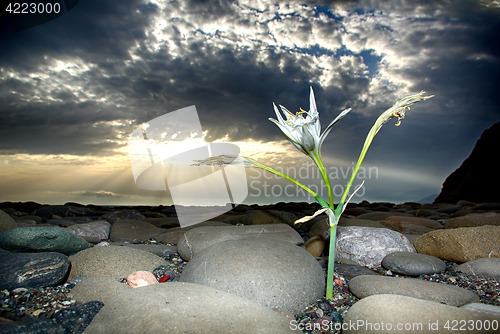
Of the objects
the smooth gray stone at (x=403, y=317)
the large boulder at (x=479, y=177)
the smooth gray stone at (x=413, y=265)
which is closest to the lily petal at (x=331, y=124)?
the smooth gray stone at (x=403, y=317)

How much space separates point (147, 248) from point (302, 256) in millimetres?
2843

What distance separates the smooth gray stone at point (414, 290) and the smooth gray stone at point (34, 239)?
3.83 m

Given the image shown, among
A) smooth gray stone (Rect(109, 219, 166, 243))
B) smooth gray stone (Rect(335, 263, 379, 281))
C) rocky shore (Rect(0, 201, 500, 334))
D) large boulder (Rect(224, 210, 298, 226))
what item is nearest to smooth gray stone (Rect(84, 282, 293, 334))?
rocky shore (Rect(0, 201, 500, 334))

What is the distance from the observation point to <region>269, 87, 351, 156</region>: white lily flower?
222 centimetres

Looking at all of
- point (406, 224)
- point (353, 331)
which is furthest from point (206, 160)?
point (406, 224)

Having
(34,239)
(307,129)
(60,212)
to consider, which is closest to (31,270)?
(34,239)

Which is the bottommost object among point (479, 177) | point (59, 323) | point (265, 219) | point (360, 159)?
point (479, 177)

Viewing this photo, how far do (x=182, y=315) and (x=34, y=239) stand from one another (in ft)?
9.04

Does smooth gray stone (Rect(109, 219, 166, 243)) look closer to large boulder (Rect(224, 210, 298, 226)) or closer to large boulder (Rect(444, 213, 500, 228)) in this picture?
large boulder (Rect(224, 210, 298, 226))

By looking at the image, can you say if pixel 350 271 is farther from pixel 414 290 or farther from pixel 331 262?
pixel 331 262

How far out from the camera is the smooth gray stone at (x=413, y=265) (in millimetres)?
3395

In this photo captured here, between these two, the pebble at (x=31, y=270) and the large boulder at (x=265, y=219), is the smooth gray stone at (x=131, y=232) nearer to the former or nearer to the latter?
the large boulder at (x=265, y=219)

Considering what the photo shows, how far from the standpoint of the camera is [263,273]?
8.82ft

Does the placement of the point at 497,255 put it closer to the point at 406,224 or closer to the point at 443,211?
the point at 406,224
